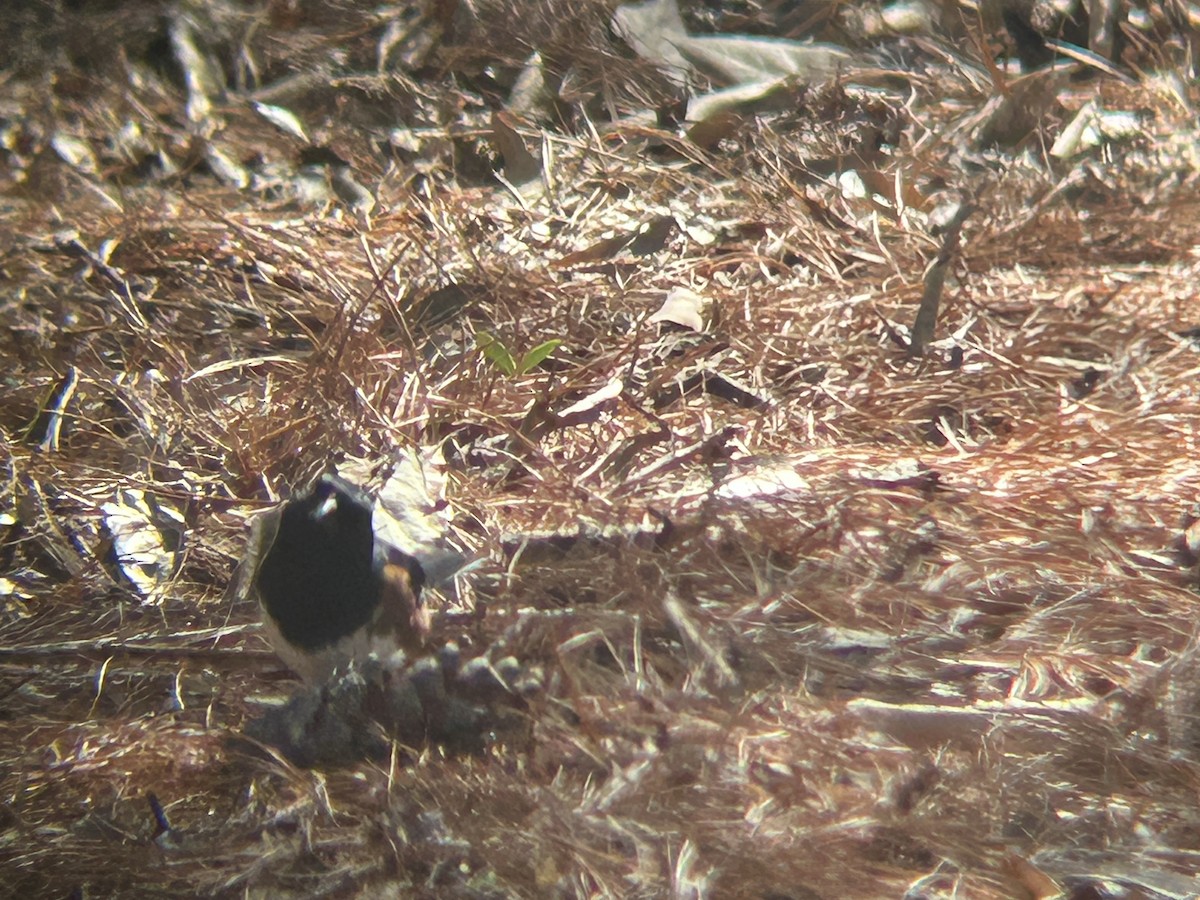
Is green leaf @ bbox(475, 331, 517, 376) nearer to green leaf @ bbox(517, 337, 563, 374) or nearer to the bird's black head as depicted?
green leaf @ bbox(517, 337, 563, 374)

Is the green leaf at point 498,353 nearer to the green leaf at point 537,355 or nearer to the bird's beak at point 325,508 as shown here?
the green leaf at point 537,355

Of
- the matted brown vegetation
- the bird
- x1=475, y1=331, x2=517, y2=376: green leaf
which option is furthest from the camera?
x1=475, y1=331, x2=517, y2=376: green leaf

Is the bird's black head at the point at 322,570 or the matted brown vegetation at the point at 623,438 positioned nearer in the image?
the matted brown vegetation at the point at 623,438

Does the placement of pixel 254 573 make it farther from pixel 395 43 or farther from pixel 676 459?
pixel 395 43

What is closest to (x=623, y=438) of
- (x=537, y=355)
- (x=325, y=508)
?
(x=537, y=355)

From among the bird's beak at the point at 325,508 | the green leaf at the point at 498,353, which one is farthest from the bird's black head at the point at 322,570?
the green leaf at the point at 498,353

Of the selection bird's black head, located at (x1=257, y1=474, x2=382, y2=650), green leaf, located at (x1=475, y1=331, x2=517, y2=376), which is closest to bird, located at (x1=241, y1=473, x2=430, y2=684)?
bird's black head, located at (x1=257, y1=474, x2=382, y2=650)

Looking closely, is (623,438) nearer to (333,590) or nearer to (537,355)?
(537,355)
